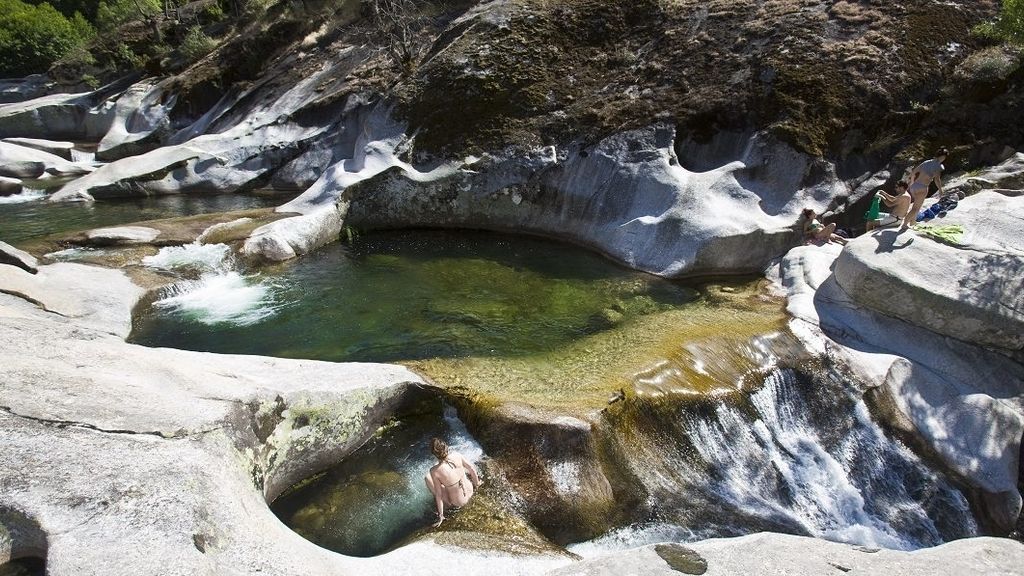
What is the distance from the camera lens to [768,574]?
4379 millimetres

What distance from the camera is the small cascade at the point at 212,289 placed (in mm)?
10594

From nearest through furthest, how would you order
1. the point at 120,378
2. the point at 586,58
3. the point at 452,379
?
the point at 120,378, the point at 452,379, the point at 586,58

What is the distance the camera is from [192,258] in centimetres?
1218

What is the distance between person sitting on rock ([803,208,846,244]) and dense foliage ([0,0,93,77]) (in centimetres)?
5159

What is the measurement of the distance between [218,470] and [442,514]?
89.6 inches

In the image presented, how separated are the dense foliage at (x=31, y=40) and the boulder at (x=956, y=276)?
53304mm

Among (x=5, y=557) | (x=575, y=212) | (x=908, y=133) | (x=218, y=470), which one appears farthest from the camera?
(x=575, y=212)

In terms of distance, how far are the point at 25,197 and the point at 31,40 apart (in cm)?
3399

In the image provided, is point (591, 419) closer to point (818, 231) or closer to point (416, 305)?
point (416, 305)

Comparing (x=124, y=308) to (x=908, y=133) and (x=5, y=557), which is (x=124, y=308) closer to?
(x=5, y=557)

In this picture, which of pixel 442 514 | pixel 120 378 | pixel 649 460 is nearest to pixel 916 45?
pixel 649 460

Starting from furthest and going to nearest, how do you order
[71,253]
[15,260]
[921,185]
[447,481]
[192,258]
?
1. [192,258]
2. [71,253]
3. [921,185]
4. [15,260]
5. [447,481]

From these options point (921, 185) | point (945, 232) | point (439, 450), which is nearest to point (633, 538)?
point (439, 450)

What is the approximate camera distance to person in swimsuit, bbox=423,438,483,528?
600 cm
